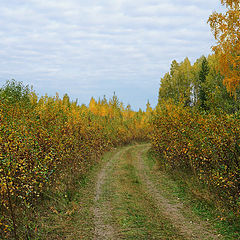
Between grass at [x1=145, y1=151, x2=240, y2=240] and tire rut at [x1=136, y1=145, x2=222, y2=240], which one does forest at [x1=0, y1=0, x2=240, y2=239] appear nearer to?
grass at [x1=145, y1=151, x2=240, y2=240]

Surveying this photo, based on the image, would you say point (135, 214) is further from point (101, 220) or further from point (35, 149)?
point (35, 149)

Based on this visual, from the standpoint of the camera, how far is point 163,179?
54.0 feet

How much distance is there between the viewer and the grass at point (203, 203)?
8.67 m

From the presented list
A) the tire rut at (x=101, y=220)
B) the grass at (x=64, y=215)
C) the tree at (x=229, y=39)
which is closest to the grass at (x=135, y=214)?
the tire rut at (x=101, y=220)

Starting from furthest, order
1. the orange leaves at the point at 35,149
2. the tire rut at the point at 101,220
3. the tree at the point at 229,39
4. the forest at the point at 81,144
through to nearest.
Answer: the tree at the point at 229,39, the tire rut at the point at 101,220, the forest at the point at 81,144, the orange leaves at the point at 35,149

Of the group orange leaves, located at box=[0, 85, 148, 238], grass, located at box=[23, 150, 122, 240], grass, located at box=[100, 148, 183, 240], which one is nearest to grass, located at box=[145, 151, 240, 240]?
grass, located at box=[100, 148, 183, 240]

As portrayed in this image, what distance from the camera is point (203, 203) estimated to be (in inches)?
436

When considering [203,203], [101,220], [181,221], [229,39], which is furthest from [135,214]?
[229,39]

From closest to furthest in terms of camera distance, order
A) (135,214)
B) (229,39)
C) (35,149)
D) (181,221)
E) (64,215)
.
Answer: (35,149)
(181,221)
(64,215)
(135,214)
(229,39)

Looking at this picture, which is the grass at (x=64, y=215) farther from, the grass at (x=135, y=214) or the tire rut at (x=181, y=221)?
the tire rut at (x=181, y=221)

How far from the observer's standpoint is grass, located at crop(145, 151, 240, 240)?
8.67m

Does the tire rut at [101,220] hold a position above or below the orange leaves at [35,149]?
below

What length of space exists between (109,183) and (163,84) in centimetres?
5004

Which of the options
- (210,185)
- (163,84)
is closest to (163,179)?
(210,185)
